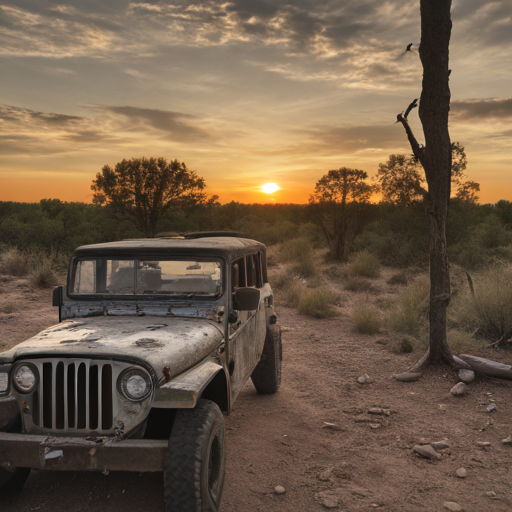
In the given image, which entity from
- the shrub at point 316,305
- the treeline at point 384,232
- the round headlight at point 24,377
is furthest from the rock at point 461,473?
the treeline at point 384,232

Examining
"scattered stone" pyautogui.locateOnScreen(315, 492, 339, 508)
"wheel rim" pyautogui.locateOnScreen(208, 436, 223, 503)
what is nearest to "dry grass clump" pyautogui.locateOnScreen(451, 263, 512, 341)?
"scattered stone" pyautogui.locateOnScreen(315, 492, 339, 508)

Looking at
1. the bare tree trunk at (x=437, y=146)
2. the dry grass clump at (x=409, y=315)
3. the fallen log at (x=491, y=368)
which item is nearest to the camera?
the fallen log at (x=491, y=368)

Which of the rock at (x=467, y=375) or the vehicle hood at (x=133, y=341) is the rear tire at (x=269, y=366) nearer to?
the vehicle hood at (x=133, y=341)

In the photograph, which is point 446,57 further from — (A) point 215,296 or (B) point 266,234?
(B) point 266,234

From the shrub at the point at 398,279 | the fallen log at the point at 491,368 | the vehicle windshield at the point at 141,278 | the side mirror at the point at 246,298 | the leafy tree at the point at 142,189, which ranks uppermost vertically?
the leafy tree at the point at 142,189

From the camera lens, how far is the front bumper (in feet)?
8.98

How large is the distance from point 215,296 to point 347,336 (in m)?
6.13

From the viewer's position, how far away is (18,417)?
10.0ft

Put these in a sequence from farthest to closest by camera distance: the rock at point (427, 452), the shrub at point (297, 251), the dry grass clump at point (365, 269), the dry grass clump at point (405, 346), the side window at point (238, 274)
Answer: the shrub at point (297, 251) → the dry grass clump at point (365, 269) → the dry grass clump at point (405, 346) → the rock at point (427, 452) → the side window at point (238, 274)

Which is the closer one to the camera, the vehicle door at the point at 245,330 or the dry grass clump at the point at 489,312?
the vehicle door at the point at 245,330

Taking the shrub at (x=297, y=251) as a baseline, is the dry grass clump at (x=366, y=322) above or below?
below

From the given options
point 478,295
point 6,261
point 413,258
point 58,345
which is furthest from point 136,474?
point 413,258

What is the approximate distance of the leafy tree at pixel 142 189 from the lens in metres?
19.2

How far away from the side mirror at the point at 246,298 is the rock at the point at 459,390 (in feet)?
11.2
